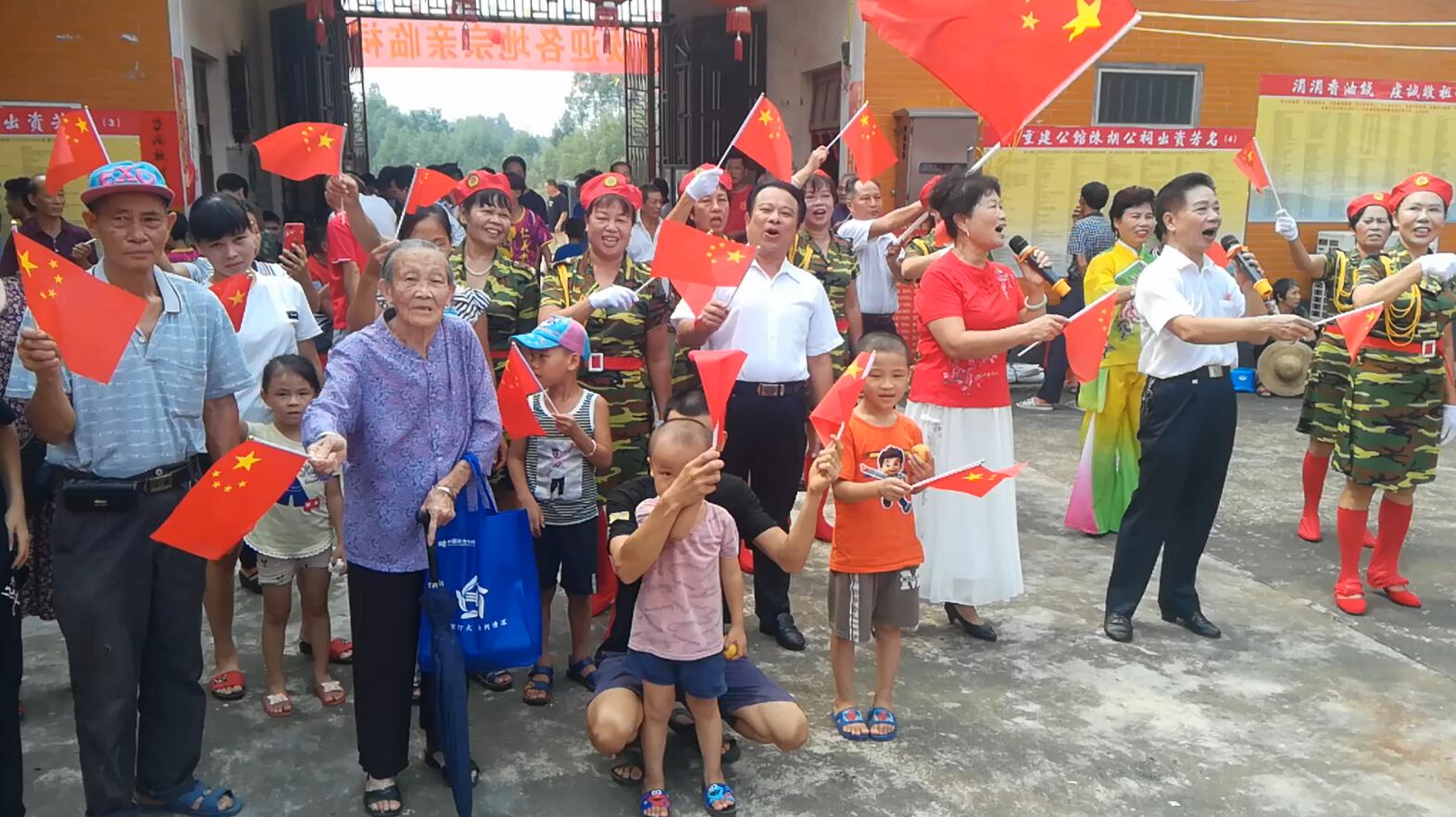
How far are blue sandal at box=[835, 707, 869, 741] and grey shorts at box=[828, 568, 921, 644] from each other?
0.23 meters

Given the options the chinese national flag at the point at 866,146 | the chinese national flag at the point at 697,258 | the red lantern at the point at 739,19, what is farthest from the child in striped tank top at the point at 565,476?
the red lantern at the point at 739,19

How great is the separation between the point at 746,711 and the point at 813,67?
823cm

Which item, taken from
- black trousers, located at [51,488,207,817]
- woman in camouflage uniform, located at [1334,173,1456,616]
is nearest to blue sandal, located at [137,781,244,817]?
black trousers, located at [51,488,207,817]

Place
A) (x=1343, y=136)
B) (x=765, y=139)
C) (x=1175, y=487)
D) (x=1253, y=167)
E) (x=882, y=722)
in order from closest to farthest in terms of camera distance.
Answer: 1. (x=882, y=722)
2. (x=1175, y=487)
3. (x=1253, y=167)
4. (x=765, y=139)
5. (x=1343, y=136)

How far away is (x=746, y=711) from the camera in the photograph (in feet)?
9.37

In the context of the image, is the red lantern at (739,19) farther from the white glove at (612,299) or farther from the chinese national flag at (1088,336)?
the chinese national flag at (1088,336)

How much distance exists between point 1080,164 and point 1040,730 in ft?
22.8

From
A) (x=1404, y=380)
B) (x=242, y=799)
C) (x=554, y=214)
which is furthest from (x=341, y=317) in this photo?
(x=554, y=214)

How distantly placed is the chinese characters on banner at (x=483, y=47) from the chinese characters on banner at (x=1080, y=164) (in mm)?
10588

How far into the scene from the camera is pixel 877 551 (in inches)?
124

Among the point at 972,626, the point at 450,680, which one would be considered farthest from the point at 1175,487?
the point at 450,680

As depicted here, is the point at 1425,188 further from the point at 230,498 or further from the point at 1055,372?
the point at 230,498

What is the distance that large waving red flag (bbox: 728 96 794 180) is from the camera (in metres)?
4.59

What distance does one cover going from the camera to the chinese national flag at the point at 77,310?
2.22 m
